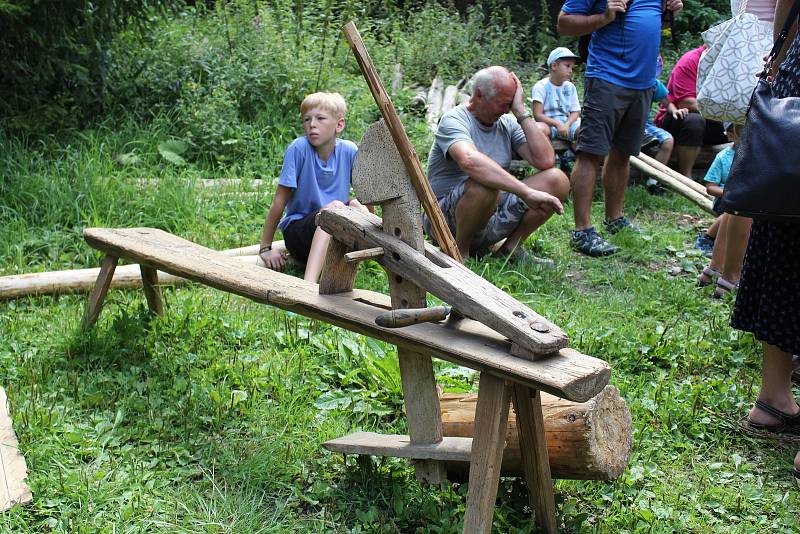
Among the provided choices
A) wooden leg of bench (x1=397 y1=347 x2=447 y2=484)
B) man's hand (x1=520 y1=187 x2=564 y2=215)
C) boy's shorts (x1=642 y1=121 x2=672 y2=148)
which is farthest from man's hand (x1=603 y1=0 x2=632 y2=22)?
wooden leg of bench (x1=397 y1=347 x2=447 y2=484)

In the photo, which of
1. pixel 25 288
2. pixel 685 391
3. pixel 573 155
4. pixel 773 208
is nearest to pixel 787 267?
pixel 773 208

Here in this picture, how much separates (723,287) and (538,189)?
4.57ft

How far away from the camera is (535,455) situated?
270 centimetres

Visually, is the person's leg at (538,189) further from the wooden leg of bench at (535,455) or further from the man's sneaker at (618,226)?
the wooden leg of bench at (535,455)

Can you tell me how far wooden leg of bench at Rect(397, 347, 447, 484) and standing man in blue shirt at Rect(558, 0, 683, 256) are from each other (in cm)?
360

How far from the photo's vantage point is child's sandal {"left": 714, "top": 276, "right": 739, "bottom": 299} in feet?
16.6

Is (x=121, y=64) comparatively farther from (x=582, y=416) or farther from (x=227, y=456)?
(x=582, y=416)

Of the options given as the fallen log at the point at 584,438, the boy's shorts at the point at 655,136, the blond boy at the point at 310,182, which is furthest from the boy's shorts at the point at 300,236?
the boy's shorts at the point at 655,136

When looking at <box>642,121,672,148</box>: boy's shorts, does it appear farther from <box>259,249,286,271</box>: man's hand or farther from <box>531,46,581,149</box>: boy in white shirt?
<box>259,249,286,271</box>: man's hand

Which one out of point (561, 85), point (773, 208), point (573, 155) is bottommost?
point (573, 155)

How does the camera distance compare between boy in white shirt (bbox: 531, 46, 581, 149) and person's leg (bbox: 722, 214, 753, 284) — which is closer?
person's leg (bbox: 722, 214, 753, 284)

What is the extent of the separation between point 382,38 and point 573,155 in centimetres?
344

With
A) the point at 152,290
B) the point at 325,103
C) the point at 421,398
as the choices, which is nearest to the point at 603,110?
the point at 325,103

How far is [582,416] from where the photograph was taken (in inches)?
110
